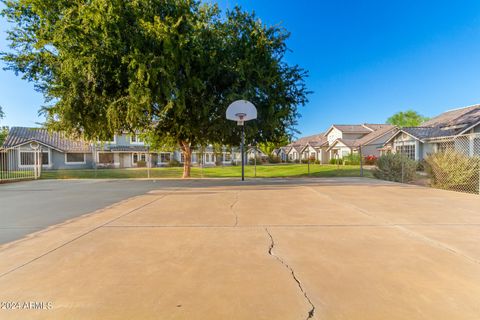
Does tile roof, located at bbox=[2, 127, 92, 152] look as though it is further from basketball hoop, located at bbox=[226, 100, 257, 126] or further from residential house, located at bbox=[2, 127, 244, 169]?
basketball hoop, located at bbox=[226, 100, 257, 126]

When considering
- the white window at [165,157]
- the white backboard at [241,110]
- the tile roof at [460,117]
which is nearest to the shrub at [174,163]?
the white window at [165,157]

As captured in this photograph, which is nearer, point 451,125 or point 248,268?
point 248,268

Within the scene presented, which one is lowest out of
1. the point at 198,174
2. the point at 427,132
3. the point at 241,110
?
the point at 198,174

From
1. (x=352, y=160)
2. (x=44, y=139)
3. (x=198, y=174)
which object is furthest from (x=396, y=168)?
(x=44, y=139)

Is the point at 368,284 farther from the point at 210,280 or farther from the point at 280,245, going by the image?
the point at 210,280

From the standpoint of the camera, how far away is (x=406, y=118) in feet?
220

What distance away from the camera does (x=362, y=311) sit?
6.59 ft

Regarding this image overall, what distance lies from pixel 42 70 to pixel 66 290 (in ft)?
45.9

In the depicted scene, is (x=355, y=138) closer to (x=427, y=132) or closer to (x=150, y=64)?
(x=427, y=132)

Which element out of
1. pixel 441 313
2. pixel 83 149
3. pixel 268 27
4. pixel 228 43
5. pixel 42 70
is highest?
pixel 268 27

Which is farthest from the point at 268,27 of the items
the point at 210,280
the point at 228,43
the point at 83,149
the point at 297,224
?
the point at 83,149

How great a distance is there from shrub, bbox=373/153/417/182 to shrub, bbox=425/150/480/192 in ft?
Result: 5.94

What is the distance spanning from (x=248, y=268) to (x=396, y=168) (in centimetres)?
1345

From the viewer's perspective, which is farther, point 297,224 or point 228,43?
point 228,43
